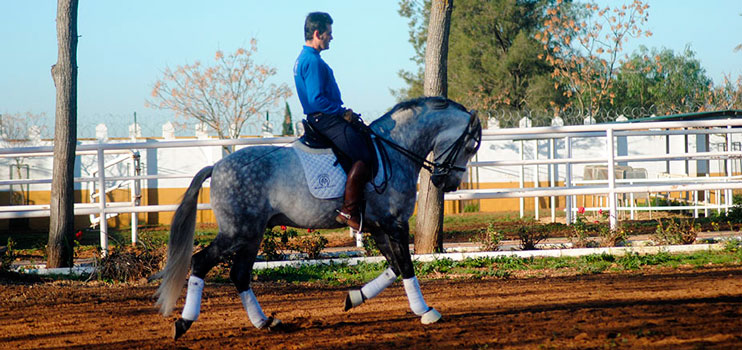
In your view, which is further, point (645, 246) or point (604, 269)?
point (645, 246)

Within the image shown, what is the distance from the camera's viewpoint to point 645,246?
10445 mm

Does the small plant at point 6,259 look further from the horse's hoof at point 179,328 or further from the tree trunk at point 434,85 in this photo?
the tree trunk at point 434,85

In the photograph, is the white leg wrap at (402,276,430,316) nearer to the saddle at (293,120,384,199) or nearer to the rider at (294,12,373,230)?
the rider at (294,12,373,230)

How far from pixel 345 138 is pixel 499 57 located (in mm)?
33826

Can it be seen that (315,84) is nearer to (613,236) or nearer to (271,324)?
(271,324)

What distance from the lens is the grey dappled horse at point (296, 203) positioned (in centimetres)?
559

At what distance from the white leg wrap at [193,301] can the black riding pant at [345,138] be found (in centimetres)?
149

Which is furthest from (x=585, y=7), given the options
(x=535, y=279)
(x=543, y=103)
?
(x=535, y=279)

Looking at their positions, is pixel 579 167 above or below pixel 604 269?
above

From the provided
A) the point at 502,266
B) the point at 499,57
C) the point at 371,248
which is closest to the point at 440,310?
the point at 502,266

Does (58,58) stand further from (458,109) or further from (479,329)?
(479,329)

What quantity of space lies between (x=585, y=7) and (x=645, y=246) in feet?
98.7

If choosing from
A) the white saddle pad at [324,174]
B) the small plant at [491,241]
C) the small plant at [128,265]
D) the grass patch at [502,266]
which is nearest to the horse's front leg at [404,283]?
Result: the white saddle pad at [324,174]

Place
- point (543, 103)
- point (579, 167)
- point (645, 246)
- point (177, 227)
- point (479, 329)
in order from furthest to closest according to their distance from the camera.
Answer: point (543, 103)
point (579, 167)
point (645, 246)
point (177, 227)
point (479, 329)
